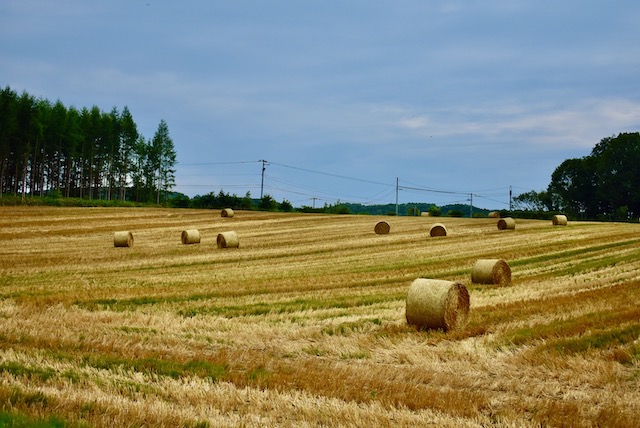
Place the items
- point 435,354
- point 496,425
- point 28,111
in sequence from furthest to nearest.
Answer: point 28,111 < point 435,354 < point 496,425

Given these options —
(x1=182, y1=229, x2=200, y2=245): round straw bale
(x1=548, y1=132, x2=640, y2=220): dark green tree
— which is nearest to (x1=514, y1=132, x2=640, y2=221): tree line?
A: (x1=548, y1=132, x2=640, y2=220): dark green tree

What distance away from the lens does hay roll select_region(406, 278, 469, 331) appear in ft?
36.8

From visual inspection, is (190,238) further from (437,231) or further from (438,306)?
(438,306)

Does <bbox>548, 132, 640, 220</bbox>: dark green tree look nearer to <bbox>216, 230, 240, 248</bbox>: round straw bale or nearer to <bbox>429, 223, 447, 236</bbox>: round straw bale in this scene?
<bbox>429, 223, 447, 236</bbox>: round straw bale

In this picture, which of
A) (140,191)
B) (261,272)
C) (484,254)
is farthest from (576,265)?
(140,191)

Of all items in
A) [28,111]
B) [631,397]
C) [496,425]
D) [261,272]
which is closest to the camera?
[496,425]

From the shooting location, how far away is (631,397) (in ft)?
23.9

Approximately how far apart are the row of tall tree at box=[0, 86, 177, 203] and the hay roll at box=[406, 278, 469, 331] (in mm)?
72493

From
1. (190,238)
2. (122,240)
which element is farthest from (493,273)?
(122,240)

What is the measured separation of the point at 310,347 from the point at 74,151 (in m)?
88.3

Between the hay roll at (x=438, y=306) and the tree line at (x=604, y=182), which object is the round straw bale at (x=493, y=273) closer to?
the hay roll at (x=438, y=306)

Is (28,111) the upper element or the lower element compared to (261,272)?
upper

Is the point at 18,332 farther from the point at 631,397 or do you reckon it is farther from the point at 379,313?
the point at 631,397

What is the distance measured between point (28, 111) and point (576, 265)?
75.9 meters
